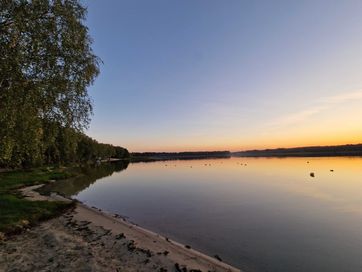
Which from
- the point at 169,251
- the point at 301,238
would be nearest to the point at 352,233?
the point at 301,238

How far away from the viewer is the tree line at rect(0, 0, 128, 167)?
14.3 meters

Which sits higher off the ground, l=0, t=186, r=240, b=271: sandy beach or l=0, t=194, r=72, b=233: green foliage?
l=0, t=194, r=72, b=233: green foliage

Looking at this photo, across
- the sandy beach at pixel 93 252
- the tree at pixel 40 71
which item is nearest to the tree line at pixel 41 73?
the tree at pixel 40 71

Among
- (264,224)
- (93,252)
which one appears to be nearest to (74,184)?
(264,224)

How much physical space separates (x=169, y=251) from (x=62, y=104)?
9975 mm

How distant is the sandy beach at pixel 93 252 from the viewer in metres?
14.1

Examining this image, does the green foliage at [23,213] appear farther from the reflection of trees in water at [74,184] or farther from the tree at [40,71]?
the reflection of trees in water at [74,184]

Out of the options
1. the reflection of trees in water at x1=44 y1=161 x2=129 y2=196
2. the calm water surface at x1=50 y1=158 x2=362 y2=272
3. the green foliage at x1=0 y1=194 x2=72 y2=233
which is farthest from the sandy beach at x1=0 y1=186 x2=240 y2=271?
the reflection of trees in water at x1=44 y1=161 x2=129 y2=196

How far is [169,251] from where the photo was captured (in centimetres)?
1814

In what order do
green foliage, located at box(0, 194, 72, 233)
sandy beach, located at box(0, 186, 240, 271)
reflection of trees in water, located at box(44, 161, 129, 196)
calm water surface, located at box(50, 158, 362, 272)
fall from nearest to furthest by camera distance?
1. sandy beach, located at box(0, 186, 240, 271)
2. calm water surface, located at box(50, 158, 362, 272)
3. green foliage, located at box(0, 194, 72, 233)
4. reflection of trees in water, located at box(44, 161, 129, 196)

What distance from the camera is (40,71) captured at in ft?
50.5

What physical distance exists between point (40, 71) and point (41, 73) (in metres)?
0.13

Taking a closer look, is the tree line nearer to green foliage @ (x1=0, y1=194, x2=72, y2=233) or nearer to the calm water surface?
green foliage @ (x1=0, y1=194, x2=72, y2=233)

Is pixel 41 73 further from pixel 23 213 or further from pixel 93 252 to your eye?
pixel 23 213
